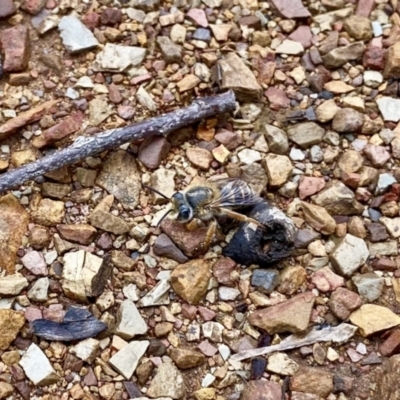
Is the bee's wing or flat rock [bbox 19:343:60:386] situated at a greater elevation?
the bee's wing

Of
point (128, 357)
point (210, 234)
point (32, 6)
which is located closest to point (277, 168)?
point (210, 234)

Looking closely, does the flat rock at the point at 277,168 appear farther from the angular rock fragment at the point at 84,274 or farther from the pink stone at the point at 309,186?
the angular rock fragment at the point at 84,274

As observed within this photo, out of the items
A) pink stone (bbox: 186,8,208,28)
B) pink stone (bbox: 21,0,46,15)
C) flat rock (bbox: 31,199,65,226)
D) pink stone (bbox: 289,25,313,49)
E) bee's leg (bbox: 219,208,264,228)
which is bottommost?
flat rock (bbox: 31,199,65,226)

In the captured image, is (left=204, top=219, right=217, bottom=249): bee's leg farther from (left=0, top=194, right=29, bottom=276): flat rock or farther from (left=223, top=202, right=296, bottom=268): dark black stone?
(left=0, top=194, right=29, bottom=276): flat rock

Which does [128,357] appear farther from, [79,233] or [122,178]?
[122,178]

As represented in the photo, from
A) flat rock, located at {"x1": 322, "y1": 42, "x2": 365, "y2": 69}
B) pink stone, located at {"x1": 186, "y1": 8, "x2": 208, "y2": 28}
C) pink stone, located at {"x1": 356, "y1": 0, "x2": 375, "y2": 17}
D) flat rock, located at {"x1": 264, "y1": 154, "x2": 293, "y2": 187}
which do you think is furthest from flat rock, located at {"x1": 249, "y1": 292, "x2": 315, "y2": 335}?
pink stone, located at {"x1": 356, "y1": 0, "x2": 375, "y2": 17}
